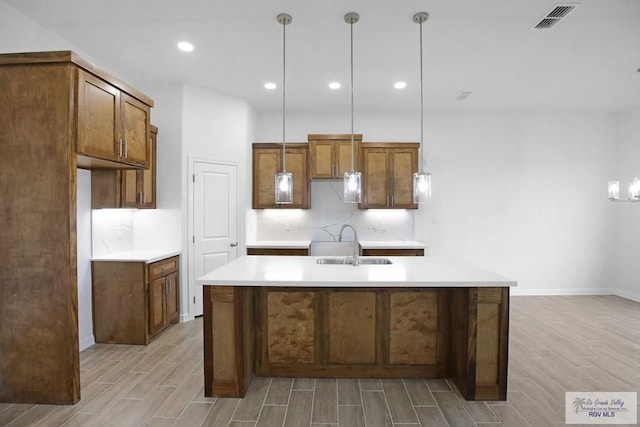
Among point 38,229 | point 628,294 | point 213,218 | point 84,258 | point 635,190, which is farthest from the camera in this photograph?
point 628,294

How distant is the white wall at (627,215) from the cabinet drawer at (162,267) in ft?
21.7

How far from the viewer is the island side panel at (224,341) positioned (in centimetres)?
249

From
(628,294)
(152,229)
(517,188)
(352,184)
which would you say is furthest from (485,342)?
(628,294)

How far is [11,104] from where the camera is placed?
2.34 meters

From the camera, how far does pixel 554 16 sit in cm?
283

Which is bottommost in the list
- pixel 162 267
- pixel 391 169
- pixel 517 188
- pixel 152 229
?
pixel 162 267

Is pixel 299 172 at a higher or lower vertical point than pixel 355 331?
higher

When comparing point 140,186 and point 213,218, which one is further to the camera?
point 213,218

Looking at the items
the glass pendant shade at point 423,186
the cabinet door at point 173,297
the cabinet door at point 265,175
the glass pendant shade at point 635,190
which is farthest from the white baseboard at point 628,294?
the cabinet door at point 173,297

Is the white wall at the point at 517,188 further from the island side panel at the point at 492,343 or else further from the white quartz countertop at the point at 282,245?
the island side panel at the point at 492,343

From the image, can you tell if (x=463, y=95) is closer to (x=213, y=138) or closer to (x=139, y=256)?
(x=213, y=138)

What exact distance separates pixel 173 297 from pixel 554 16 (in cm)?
468

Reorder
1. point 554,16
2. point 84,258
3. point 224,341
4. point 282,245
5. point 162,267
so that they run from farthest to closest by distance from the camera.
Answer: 1. point 282,245
2. point 162,267
3. point 84,258
4. point 554,16
5. point 224,341

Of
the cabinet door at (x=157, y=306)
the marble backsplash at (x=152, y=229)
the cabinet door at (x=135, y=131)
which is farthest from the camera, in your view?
the marble backsplash at (x=152, y=229)
